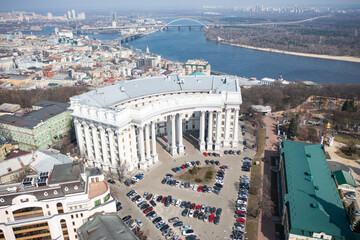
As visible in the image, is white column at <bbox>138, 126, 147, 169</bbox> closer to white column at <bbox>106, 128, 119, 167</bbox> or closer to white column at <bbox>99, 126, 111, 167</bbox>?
white column at <bbox>106, 128, 119, 167</bbox>

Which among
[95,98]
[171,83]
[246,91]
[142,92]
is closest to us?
[95,98]

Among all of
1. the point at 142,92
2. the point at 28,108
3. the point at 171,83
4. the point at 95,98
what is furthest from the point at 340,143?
the point at 28,108

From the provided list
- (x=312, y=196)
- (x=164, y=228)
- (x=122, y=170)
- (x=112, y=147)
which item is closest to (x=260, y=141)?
(x=312, y=196)

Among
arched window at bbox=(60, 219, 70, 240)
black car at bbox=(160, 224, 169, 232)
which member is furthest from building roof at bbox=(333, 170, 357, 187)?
arched window at bbox=(60, 219, 70, 240)

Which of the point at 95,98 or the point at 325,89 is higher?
the point at 95,98

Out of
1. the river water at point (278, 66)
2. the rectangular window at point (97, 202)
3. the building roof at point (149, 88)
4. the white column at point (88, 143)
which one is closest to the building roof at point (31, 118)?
the white column at point (88, 143)

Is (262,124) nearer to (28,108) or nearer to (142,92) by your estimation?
(142,92)

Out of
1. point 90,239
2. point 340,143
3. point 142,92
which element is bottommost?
point 340,143

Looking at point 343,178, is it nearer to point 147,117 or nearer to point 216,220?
point 216,220
